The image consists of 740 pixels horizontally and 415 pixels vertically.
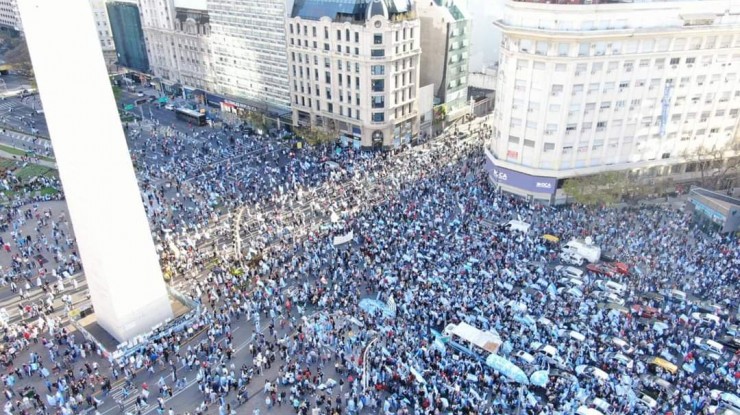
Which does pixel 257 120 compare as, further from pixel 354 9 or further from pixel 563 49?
pixel 563 49

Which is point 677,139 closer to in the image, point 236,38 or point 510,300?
point 510,300

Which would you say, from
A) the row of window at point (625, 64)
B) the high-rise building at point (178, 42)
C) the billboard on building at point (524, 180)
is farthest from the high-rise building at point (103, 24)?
the row of window at point (625, 64)

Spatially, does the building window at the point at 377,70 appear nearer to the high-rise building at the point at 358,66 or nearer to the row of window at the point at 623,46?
the high-rise building at the point at 358,66

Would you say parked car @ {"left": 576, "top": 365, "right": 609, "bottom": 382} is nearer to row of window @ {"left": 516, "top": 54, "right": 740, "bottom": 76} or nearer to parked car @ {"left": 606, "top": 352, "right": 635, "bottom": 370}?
parked car @ {"left": 606, "top": 352, "right": 635, "bottom": 370}

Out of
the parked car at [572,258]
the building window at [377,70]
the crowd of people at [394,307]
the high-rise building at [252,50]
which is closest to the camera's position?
the crowd of people at [394,307]

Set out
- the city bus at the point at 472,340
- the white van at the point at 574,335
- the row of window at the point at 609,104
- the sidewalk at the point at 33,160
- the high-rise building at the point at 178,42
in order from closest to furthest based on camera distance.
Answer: the city bus at the point at 472,340
the white van at the point at 574,335
the row of window at the point at 609,104
the sidewalk at the point at 33,160
the high-rise building at the point at 178,42

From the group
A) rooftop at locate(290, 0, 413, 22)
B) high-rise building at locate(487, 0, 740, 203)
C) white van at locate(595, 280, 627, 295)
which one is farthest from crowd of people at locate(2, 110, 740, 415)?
rooftop at locate(290, 0, 413, 22)

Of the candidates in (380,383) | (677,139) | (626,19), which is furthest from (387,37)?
(380,383)

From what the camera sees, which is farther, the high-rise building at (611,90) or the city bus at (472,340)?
the high-rise building at (611,90)
